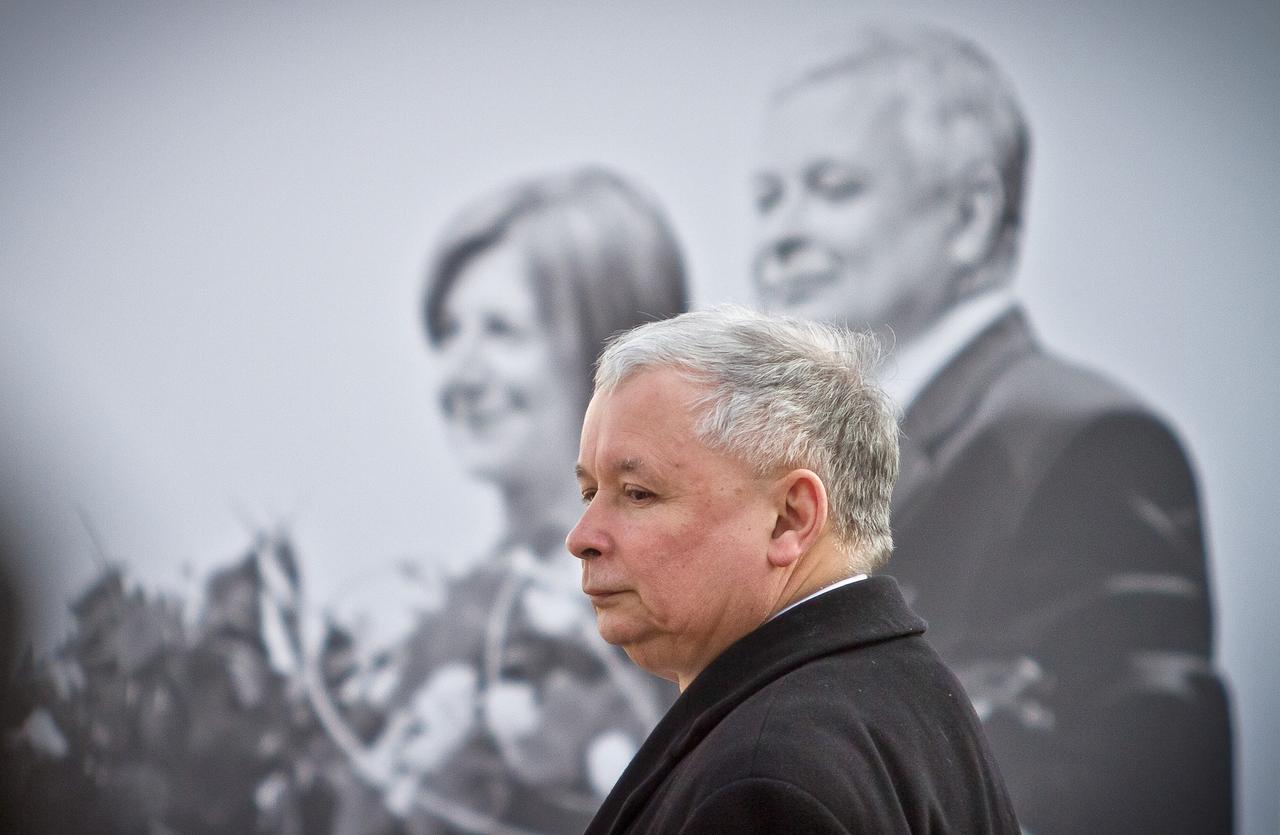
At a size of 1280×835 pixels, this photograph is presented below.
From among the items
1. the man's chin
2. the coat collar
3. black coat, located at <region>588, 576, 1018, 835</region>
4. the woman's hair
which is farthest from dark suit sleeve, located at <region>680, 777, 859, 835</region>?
the woman's hair

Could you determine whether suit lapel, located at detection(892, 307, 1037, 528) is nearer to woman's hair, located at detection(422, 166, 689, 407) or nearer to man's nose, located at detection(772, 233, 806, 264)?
man's nose, located at detection(772, 233, 806, 264)

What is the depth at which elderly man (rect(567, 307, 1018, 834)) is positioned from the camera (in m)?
1.23

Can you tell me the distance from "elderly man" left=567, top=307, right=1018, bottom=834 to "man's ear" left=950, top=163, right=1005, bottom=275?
2.83 m

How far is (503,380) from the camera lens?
13.5ft

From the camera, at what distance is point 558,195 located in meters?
4.21

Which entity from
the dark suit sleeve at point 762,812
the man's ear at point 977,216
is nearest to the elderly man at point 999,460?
the man's ear at point 977,216

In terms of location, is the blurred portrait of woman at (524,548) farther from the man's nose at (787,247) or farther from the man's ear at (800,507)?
the man's ear at (800,507)

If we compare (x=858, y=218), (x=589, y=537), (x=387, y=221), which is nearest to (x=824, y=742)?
(x=589, y=537)

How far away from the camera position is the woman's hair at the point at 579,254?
4.14m

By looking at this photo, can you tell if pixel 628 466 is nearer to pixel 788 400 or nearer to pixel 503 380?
pixel 788 400

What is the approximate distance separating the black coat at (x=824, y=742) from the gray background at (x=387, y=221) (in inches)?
110

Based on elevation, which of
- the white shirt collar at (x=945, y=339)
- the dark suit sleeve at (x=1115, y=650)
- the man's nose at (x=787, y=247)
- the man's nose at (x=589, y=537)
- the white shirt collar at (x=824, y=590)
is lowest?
the dark suit sleeve at (x=1115, y=650)

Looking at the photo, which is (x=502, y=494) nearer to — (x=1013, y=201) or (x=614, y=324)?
(x=614, y=324)

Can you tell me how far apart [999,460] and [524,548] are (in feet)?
4.95
